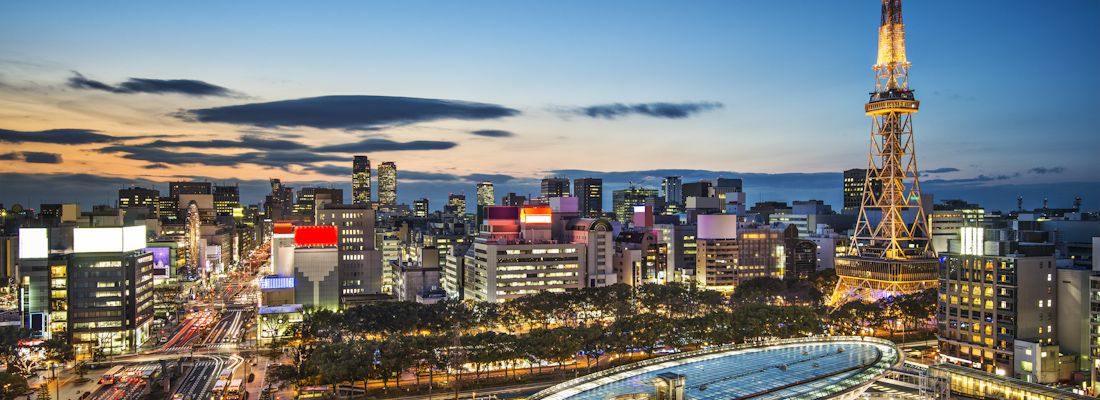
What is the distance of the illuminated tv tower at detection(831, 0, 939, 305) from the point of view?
Answer: 109 meters

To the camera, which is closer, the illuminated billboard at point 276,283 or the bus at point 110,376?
the bus at point 110,376

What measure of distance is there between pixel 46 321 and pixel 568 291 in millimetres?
69886

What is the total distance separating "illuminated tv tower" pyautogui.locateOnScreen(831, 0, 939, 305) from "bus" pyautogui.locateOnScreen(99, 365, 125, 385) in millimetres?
90397

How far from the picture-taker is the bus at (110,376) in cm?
7526

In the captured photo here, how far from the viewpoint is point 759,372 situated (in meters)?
49.7

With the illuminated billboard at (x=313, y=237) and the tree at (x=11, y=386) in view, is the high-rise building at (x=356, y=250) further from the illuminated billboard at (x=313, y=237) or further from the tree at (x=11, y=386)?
the tree at (x=11, y=386)

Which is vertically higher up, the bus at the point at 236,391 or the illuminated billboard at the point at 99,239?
the illuminated billboard at the point at 99,239

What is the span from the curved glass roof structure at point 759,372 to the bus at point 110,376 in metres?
52.7

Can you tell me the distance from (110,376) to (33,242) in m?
51.0

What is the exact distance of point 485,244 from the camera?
11925 cm

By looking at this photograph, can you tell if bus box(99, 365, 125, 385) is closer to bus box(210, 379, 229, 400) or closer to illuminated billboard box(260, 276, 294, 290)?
bus box(210, 379, 229, 400)

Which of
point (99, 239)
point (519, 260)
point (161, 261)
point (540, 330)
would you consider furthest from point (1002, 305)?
point (161, 261)

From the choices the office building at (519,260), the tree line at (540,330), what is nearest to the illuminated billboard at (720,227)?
the tree line at (540,330)

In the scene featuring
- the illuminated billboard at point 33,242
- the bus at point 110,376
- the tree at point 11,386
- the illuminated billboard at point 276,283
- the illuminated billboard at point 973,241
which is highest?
the illuminated billboard at point 973,241
